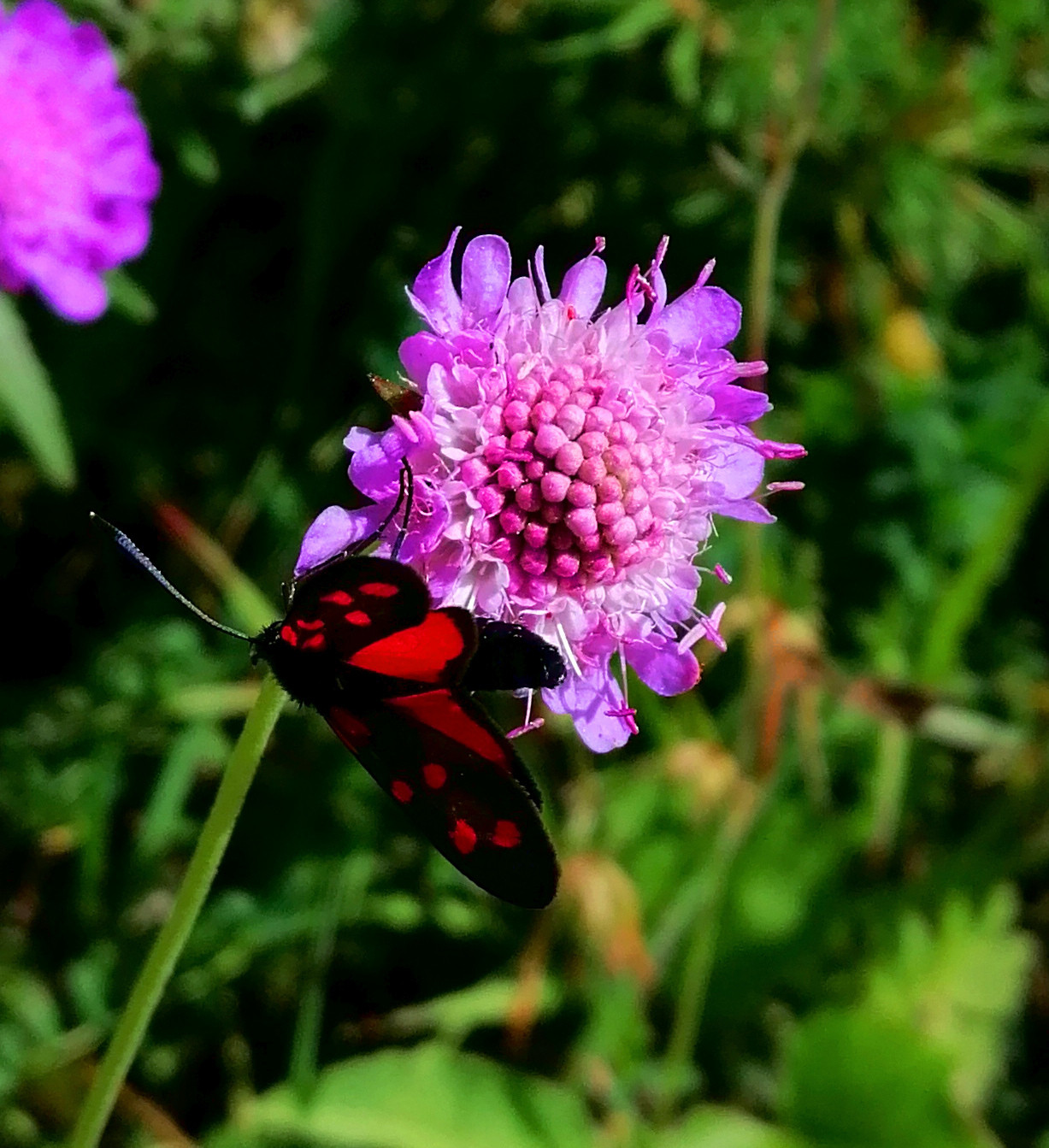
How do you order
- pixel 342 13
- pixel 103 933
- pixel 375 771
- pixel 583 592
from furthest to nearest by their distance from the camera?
pixel 342 13 < pixel 103 933 < pixel 583 592 < pixel 375 771

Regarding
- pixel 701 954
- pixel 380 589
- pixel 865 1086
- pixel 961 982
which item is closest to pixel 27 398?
pixel 380 589

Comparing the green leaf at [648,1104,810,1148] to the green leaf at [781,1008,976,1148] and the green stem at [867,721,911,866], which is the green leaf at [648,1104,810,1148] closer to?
the green leaf at [781,1008,976,1148]

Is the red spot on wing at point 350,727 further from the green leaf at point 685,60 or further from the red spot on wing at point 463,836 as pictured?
the green leaf at point 685,60

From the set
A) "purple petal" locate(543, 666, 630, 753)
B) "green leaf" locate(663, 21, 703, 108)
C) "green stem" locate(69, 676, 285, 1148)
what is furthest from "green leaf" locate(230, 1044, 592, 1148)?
"green leaf" locate(663, 21, 703, 108)

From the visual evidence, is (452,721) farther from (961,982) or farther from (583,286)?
(961,982)

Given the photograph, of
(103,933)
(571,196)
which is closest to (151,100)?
(571,196)

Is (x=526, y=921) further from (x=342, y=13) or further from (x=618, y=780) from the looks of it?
(x=342, y=13)
